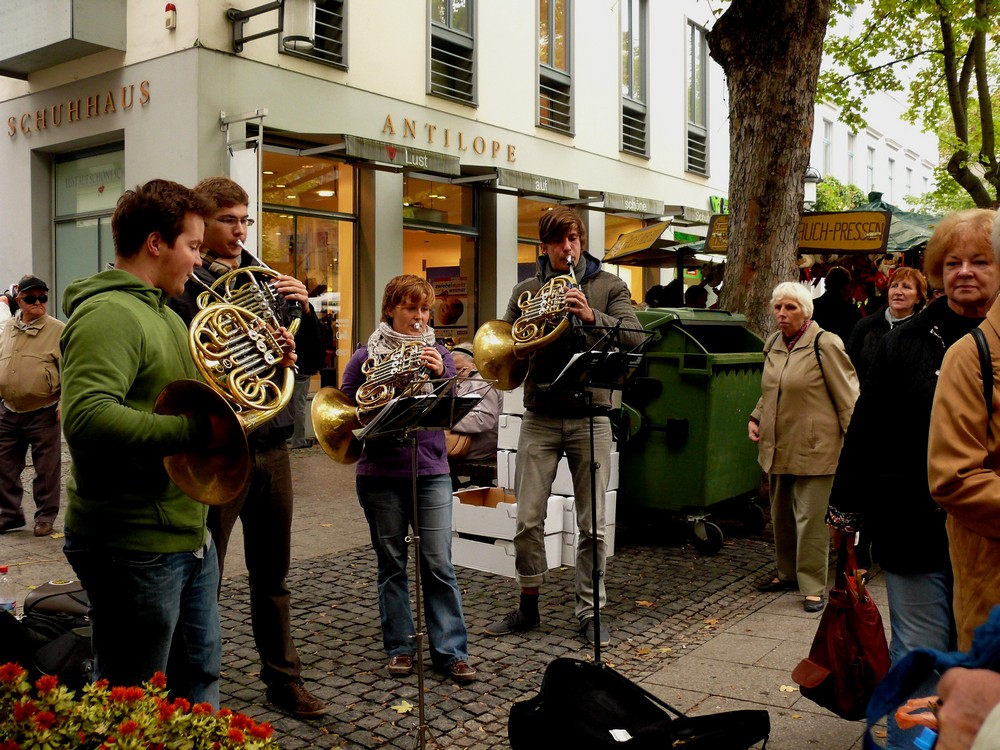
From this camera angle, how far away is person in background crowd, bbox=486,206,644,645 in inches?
206

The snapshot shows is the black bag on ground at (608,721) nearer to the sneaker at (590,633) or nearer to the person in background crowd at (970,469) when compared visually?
the person in background crowd at (970,469)

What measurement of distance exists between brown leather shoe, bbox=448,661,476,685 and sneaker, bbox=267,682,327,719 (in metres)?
0.66

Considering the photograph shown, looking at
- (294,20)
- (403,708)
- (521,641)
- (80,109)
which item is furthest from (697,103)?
(403,708)

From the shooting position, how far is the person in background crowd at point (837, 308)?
9.73m

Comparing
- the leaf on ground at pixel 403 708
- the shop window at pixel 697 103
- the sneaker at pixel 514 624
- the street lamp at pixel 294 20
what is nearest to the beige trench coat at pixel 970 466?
the leaf on ground at pixel 403 708

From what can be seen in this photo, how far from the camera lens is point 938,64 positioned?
18375 millimetres

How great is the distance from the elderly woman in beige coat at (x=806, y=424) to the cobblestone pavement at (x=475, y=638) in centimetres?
52

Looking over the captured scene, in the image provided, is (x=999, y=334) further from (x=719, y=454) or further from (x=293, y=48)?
(x=293, y=48)

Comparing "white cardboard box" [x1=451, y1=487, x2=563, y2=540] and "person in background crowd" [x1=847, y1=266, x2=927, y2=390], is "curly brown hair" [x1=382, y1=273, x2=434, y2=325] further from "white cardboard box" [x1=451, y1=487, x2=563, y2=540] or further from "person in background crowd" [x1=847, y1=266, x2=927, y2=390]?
"person in background crowd" [x1=847, y1=266, x2=927, y2=390]

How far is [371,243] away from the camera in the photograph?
13430mm

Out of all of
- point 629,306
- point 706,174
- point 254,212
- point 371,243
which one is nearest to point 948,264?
point 629,306

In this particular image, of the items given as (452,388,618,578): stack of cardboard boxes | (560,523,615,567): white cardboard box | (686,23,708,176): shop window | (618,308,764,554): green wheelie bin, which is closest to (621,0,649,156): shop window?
(686,23,708,176): shop window

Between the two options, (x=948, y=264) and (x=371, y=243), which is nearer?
(x=948, y=264)

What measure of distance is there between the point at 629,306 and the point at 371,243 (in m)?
8.60
